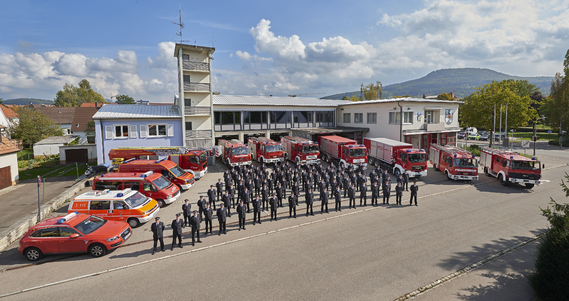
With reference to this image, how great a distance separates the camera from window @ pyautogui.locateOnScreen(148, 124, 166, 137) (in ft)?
91.8

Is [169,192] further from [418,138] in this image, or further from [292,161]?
[418,138]

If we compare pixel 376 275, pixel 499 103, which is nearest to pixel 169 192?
pixel 376 275

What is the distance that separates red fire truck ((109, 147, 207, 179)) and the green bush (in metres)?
21.0

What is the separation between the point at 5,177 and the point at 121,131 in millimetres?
8839

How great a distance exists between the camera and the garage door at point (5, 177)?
21325mm

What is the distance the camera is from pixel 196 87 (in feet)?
99.2

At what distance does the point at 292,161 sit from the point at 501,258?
65.3 feet

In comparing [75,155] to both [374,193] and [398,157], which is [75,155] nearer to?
[374,193]

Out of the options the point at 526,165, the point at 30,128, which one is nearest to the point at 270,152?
the point at 526,165

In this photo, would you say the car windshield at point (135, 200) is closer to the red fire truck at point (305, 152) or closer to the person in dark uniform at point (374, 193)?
the person in dark uniform at point (374, 193)

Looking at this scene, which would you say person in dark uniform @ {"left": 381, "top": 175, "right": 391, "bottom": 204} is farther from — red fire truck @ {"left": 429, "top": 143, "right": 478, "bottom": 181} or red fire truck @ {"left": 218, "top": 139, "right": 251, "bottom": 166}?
red fire truck @ {"left": 218, "top": 139, "right": 251, "bottom": 166}

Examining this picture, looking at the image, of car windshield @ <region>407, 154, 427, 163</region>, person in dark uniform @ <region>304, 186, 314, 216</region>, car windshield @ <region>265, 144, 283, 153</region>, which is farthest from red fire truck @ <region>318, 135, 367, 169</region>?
person in dark uniform @ <region>304, 186, 314, 216</region>

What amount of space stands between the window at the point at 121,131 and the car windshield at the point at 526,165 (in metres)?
32.3

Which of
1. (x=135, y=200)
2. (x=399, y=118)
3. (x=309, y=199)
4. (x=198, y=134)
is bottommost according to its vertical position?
(x=309, y=199)
